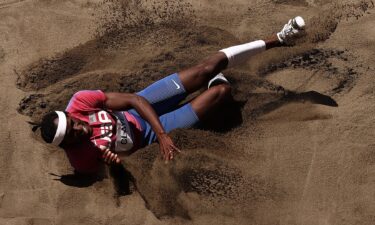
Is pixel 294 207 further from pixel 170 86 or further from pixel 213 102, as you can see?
pixel 170 86

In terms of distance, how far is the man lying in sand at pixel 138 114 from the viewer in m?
3.15

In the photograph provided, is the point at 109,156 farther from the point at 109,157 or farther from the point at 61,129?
the point at 61,129

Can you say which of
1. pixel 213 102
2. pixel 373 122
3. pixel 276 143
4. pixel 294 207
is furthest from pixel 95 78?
pixel 373 122

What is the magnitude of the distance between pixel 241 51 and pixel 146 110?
0.93 metres

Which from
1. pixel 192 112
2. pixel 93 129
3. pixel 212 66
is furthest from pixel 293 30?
pixel 93 129

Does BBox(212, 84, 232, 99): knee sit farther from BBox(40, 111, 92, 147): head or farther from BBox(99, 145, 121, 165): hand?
BBox(40, 111, 92, 147): head

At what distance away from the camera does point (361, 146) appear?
3.44 meters

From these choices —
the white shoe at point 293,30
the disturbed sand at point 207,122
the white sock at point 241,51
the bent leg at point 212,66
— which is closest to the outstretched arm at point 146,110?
the disturbed sand at point 207,122

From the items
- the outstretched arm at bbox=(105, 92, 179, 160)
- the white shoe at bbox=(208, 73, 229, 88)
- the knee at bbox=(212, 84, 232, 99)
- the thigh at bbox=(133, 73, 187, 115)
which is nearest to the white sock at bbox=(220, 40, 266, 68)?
the white shoe at bbox=(208, 73, 229, 88)

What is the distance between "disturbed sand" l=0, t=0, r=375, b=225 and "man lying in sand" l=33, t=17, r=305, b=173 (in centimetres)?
15

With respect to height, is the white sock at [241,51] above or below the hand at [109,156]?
above

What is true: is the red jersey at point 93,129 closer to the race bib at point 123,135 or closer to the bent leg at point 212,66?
the race bib at point 123,135

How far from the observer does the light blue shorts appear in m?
3.54

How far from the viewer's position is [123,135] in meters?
3.36
